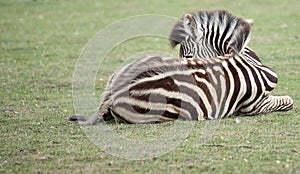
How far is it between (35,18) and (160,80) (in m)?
11.1

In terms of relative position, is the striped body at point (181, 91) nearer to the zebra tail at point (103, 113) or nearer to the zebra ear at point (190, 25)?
the zebra tail at point (103, 113)

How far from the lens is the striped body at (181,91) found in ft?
25.1

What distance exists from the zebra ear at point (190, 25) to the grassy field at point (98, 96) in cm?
152

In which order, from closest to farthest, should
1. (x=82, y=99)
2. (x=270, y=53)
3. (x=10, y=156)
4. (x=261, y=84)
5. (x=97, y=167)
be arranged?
1. (x=97, y=167)
2. (x=10, y=156)
3. (x=261, y=84)
4. (x=82, y=99)
5. (x=270, y=53)

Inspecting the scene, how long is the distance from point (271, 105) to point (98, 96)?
9.05ft

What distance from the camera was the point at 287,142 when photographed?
7.00 metres

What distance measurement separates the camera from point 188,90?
774cm

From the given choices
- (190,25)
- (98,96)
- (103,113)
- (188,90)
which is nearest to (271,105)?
(188,90)

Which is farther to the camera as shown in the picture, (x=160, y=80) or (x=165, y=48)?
(x=165, y=48)

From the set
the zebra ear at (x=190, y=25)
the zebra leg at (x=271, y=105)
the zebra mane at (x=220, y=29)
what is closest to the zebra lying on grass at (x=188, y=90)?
the zebra leg at (x=271, y=105)

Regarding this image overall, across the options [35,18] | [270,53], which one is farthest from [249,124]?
[35,18]

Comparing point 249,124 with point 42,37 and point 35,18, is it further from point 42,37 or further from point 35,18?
point 35,18

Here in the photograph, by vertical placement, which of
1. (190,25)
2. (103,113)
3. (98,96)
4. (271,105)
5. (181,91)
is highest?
(190,25)

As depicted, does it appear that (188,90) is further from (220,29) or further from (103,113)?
(220,29)
